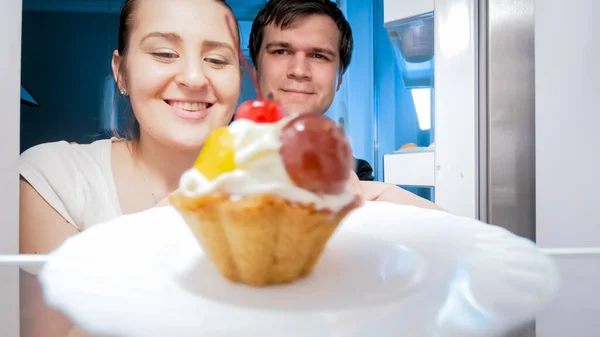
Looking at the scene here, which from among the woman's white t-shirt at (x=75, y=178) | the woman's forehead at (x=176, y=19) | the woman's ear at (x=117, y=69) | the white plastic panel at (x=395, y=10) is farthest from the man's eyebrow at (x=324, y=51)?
the woman's white t-shirt at (x=75, y=178)

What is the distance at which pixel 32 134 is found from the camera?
3.78 ft

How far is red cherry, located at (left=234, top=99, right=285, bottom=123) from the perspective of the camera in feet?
2.05

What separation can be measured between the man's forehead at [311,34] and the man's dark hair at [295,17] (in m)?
0.01

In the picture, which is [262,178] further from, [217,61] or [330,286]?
[217,61]

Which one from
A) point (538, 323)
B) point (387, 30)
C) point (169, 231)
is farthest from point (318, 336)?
point (538, 323)

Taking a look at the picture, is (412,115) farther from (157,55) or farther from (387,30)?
(157,55)

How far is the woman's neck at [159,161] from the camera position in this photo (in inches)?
49.1

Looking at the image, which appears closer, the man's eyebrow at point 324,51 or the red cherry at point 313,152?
the red cherry at point 313,152

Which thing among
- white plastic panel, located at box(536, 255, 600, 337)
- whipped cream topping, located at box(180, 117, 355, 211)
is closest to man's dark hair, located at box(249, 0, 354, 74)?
whipped cream topping, located at box(180, 117, 355, 211)

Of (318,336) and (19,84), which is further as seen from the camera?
(19,84)

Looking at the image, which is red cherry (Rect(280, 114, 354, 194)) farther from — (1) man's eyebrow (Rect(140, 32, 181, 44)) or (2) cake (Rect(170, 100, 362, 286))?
(1) man's eyebrow (Rect(140, 32, 181, 44))

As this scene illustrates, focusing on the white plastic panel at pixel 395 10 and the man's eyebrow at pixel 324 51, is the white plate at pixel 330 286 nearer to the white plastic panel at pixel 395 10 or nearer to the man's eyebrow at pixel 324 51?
the man's eyebrow at pixel 324 51

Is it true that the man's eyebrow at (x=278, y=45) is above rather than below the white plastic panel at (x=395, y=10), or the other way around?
below

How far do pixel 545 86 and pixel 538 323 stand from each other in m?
0.92
